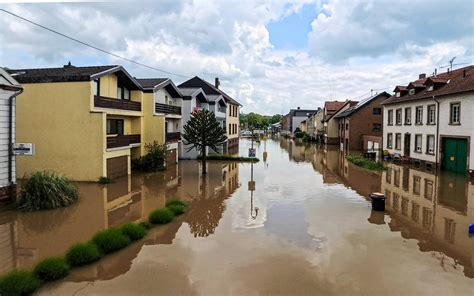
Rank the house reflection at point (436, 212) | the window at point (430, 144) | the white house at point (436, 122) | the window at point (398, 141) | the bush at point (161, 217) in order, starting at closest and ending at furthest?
the house reflection at point (436, 212) < the bush at point (161, 217) < the white house at point (436, 122) < the window at point (430, 144) < the window at point (398, 141)

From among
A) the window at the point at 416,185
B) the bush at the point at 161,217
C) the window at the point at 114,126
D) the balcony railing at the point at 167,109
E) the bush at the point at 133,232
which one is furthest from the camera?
the balcony railing at the point at 167,109

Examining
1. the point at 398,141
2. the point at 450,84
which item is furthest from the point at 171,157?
the point at 450,84

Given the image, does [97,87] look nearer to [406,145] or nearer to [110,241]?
[110,241]

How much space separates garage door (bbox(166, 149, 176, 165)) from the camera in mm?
28688

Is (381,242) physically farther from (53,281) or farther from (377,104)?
(377,104)

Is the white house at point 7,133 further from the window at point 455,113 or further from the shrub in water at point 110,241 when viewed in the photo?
the window at point 455,113

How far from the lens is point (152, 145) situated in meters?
26.5

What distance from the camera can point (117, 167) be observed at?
864 inches

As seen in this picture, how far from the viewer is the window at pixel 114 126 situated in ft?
77.1

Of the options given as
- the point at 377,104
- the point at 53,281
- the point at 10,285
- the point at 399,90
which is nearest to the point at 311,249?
the point at 53,281

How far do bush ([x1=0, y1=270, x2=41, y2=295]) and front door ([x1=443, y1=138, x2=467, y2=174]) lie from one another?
2450 cm

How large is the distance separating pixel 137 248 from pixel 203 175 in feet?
45.1

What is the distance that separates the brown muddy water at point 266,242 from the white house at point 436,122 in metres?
5.79

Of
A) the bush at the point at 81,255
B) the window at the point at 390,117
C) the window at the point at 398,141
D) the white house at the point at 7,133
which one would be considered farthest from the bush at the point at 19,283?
the window at the point at 390,117
